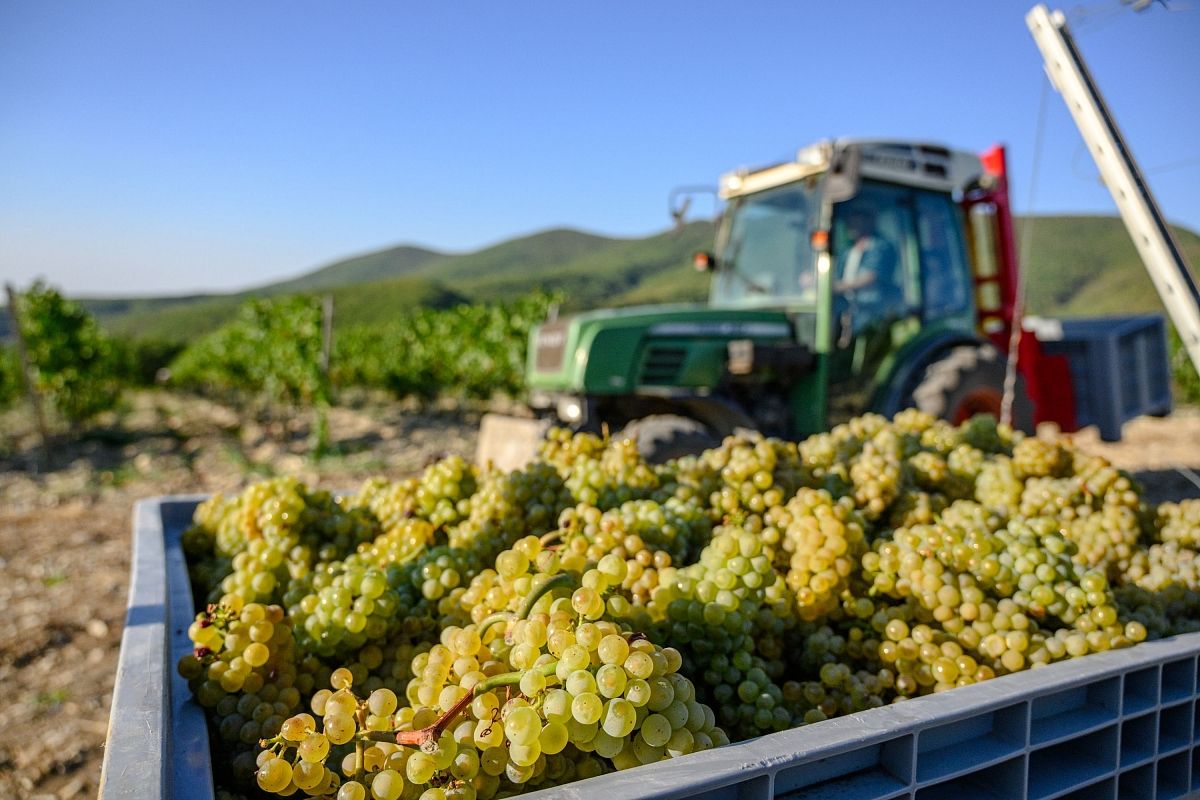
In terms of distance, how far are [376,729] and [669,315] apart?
382 cm

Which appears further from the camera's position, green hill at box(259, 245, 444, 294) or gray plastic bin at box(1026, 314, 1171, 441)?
green hill at box(259, 245, 444, 294)

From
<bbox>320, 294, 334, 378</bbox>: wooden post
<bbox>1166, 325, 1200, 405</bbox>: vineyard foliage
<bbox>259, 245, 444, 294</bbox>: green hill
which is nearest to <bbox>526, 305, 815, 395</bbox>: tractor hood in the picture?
<bbox>320, 294, 334, 378</bbox>: wooden post

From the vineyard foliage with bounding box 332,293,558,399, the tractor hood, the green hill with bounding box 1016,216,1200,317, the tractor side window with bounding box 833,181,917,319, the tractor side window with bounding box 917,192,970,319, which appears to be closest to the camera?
the tractor hood

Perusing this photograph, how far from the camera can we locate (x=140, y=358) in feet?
84.5

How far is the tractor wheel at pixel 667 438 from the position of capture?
394 cm

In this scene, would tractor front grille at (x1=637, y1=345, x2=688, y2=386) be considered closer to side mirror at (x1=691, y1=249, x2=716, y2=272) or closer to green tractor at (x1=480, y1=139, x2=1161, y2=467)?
green tractor at (x1=480, y1=139, x2=1161, y2=467)

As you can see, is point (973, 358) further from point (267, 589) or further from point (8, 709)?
point (8, 709)

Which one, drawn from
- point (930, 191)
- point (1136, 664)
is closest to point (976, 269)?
point (930, 191)

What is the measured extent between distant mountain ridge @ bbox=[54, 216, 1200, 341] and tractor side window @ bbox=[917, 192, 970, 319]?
73.0 feet

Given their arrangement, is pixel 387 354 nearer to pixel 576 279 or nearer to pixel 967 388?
pixel 967 388

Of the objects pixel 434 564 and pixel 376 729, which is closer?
pixel 376 729

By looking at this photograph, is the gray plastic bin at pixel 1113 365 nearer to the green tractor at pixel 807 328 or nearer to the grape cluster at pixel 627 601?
the green tractor at pixel 807 328

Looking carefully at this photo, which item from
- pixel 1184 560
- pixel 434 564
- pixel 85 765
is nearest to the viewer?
pixel 434 564

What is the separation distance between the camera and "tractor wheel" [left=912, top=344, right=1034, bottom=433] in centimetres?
480
